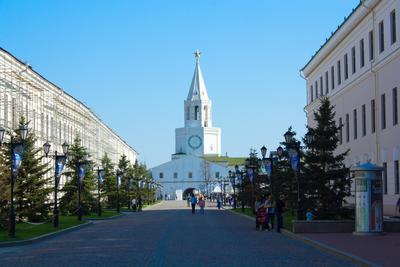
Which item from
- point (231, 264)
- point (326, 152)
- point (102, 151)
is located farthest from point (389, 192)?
point (102, 151)

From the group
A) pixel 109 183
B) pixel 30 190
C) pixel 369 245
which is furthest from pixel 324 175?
pixel 109 183

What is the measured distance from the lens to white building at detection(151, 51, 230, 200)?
17450 centimetres

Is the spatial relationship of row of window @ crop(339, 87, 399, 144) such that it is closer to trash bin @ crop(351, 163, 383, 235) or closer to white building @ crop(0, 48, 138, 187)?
trash bin @ crop(351, 163, 383, 235)

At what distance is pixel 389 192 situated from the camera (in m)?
39.0

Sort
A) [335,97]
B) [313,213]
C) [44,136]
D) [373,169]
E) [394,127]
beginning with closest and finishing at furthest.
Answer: [373,169], [313,213], [394,127], [335,97], [44,136]

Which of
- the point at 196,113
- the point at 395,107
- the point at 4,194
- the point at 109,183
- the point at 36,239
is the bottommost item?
the point at 36,239

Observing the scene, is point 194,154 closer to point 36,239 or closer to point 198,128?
point 198,128

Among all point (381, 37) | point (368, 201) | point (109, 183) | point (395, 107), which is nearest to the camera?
point (368, 201)

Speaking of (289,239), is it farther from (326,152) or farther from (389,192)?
(389,192)

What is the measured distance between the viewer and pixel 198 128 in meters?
179

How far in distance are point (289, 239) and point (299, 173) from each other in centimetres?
679

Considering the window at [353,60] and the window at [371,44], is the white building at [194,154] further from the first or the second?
the window at [371,44]

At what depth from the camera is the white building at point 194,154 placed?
174500 mm

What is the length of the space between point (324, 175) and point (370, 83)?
1175 cm
